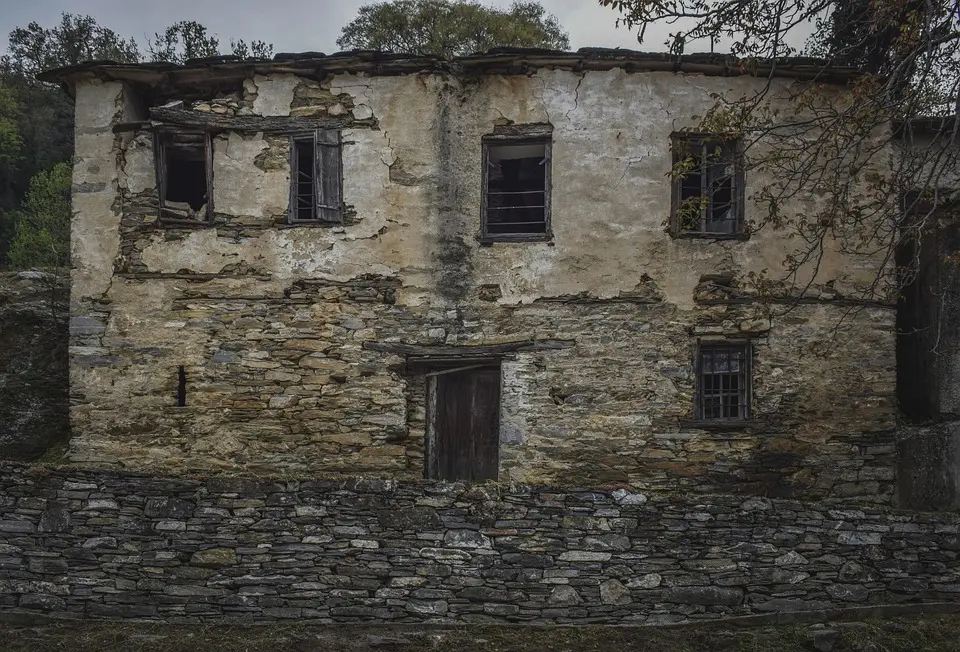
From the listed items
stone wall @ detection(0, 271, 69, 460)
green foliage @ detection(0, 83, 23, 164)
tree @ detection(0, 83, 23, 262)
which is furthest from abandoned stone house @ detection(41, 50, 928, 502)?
green foliage @ detection(0, 83, 23, 164)

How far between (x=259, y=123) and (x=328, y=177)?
3.63 ft

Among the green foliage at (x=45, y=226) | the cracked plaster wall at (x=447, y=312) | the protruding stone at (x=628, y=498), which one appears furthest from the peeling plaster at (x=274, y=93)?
the green foliage at (x=45, y=226)

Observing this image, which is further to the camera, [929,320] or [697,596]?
[929,320]

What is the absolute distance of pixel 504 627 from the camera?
6785 millimetres

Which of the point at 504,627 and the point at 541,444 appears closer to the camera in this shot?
the point at 504,627

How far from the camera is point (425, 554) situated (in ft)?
22.6

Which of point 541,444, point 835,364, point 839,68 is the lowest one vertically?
point 541,444

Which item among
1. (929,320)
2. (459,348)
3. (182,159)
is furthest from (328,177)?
(929,320)

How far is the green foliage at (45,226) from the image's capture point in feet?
58.3

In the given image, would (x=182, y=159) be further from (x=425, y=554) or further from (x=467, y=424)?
(x=425, y=554)

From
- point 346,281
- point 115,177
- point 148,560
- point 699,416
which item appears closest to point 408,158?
point 346,281

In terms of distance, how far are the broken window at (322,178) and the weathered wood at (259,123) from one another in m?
0.11

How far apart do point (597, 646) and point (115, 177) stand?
796 cm

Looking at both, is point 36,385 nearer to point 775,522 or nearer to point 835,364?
point 775,522
